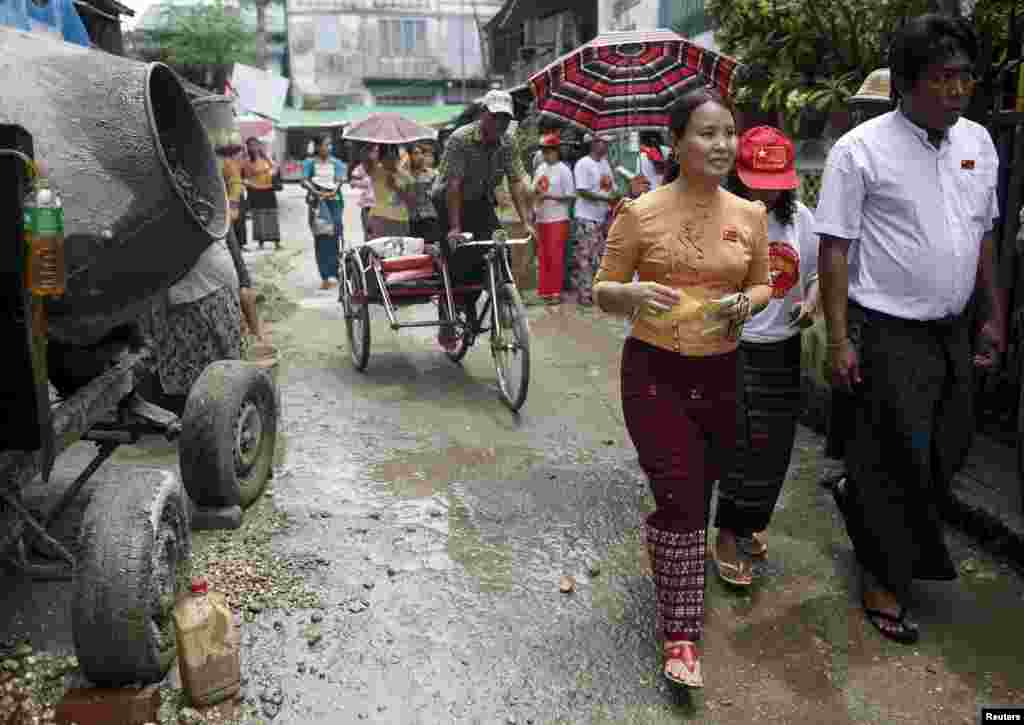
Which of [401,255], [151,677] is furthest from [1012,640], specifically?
[401,255]

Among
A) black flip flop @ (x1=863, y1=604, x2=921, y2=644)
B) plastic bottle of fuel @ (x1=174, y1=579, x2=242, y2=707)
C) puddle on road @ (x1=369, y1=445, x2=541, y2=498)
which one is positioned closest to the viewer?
plastic bottle of fuel @ (x1=174, y1=579, x2=242, y2=707)

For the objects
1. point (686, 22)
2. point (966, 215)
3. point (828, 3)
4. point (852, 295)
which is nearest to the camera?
point (966, 215)

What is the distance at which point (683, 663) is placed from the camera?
106 inches

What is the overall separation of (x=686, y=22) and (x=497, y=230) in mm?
7487

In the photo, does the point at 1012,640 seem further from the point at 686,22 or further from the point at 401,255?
the point at 686,22

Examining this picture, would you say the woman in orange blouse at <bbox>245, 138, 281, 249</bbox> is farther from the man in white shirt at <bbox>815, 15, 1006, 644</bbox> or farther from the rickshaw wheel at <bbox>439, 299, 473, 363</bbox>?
the man in white shirt at <bbox>815, 15, 1006, 644</bbox>

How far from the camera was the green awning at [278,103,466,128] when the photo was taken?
137 ft

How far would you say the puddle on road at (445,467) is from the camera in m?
4.46

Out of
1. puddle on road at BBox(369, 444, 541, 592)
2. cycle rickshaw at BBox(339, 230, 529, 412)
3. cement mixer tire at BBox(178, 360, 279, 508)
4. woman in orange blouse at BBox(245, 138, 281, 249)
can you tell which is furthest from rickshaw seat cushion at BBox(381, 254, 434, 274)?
woman in orange blouse at BBox(245, 138, 281, 249)

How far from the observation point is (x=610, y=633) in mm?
3090

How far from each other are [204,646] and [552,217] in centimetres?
Result: 767

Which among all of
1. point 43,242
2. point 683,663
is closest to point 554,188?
point 683,663

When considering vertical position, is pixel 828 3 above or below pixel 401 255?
above

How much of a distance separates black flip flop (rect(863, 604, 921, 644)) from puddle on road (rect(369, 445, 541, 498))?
200 centimetres
